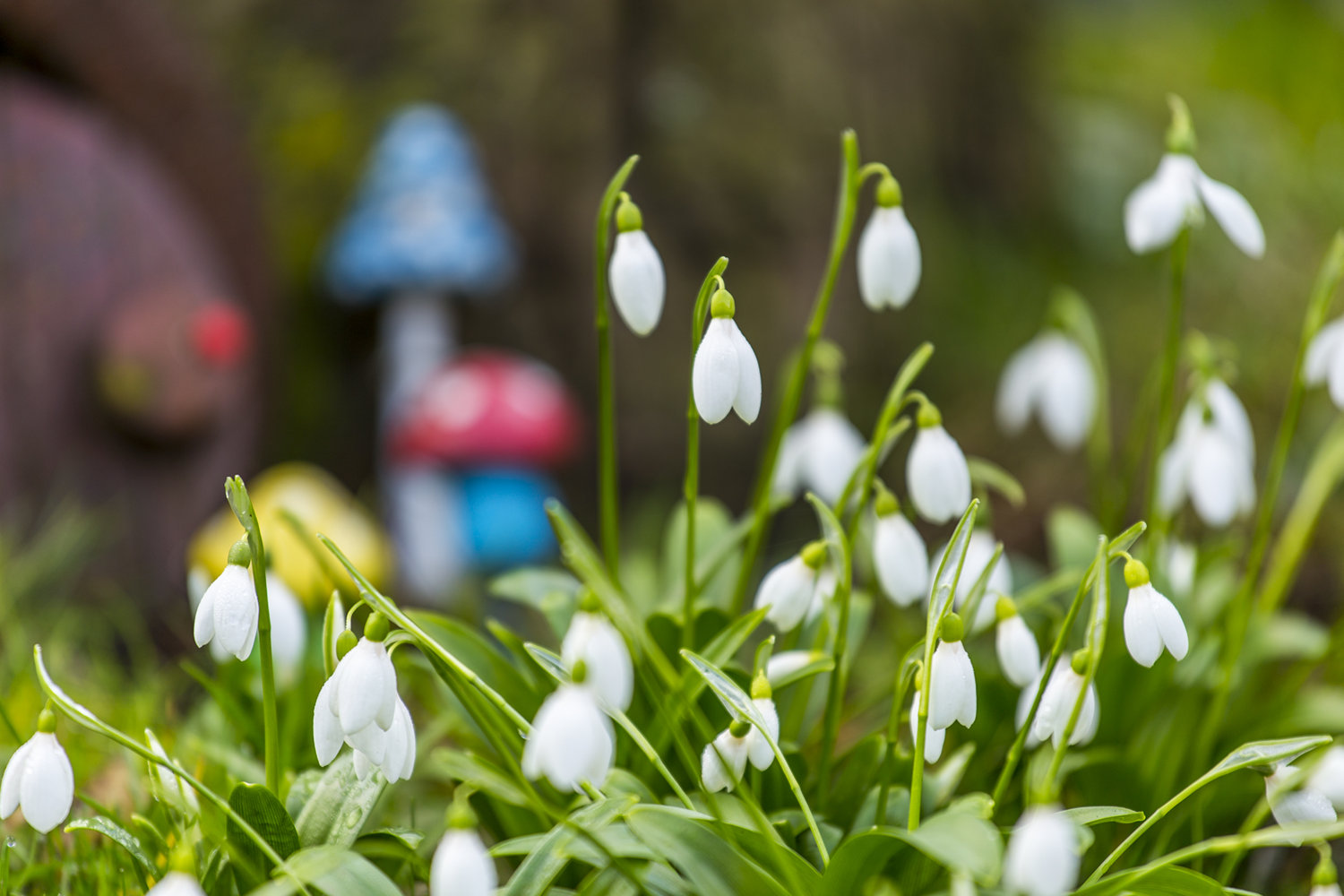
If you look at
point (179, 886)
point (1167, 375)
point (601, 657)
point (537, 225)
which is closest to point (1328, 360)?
point (1167, 375)

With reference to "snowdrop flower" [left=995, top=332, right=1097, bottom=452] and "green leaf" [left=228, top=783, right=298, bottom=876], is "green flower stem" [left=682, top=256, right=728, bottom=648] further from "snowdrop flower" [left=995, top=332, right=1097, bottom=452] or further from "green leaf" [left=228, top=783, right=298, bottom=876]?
"snowdrop flower" [left=995, top=332, right=1097, bottom=452]

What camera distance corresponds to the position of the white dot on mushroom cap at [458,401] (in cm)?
223

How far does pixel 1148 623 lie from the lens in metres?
0.74

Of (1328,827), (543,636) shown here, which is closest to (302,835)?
(1328,827)

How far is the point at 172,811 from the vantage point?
3.28ft

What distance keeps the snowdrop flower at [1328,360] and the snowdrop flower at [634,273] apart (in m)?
0.63

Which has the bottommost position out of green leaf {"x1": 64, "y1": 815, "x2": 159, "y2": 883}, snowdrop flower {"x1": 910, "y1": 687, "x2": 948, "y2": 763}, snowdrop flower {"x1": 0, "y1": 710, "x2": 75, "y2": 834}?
green leaf {"x1": 64, "y1": 815, "x2": 159, "y2": 883}

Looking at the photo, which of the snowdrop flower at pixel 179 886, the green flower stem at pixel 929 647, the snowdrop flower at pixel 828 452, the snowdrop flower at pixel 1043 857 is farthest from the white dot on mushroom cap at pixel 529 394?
the snowdrop flower at pixel 1043 857

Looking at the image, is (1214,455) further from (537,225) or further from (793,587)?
(537,225)

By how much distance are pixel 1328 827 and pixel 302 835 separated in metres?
0.70

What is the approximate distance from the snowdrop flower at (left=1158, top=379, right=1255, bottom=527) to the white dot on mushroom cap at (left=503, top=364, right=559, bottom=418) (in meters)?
1.39

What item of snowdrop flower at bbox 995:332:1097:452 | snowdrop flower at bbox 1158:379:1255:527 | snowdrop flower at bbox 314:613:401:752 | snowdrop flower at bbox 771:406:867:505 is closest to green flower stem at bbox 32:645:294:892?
snowdrop flower at bbox 314:613:401:752

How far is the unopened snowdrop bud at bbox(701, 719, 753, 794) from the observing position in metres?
0.77

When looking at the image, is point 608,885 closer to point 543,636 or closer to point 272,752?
point 272,752
